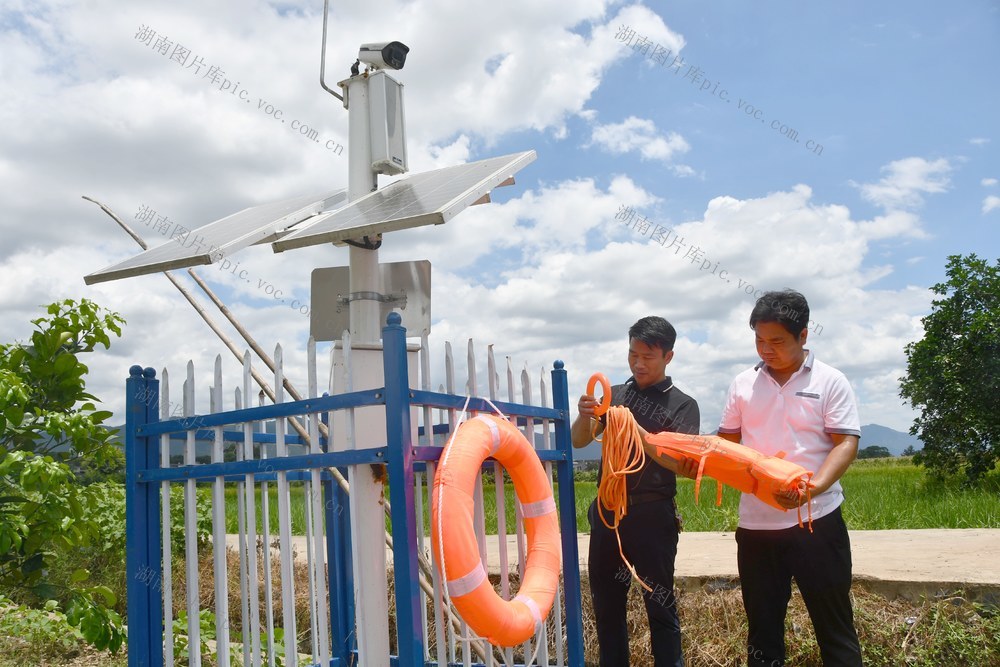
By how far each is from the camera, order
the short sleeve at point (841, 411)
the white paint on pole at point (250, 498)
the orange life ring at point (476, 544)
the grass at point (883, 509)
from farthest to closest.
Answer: the grass at point (883, 509), the short sleeve at point (841, 411), the white paint on pole at point (250, 498), the orange life ring at point (476, 544)

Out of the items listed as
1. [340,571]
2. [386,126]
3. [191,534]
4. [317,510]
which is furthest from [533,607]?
[386,126]

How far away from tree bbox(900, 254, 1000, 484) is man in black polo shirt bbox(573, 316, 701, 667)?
371 inches

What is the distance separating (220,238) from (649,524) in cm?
Answer: 245

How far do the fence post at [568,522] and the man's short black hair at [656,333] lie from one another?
41 cm

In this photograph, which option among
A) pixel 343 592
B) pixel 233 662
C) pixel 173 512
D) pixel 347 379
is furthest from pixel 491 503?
pixel 347 379

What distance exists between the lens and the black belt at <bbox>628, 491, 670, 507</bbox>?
3541 mm

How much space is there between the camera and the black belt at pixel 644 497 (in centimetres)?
354

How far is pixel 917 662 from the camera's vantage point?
4.11 m

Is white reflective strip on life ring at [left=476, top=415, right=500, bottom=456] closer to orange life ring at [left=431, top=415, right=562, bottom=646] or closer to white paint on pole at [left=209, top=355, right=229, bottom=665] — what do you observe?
orange life ring at [left=431, top=415, right=562, bottom=646]

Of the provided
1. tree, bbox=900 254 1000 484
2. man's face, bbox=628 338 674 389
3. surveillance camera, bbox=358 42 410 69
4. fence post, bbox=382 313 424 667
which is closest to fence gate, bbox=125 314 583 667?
fence post, bbox=382 313 424 667

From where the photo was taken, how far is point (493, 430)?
2957 mm

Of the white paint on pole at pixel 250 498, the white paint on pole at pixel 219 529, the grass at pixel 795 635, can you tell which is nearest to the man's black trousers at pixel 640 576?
the grass at pixel 795 635

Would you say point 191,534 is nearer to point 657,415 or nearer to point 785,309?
point 657,415

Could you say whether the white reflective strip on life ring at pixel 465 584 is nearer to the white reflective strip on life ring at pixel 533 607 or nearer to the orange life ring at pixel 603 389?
the white reflective strip on life ring at pixel 533 607
